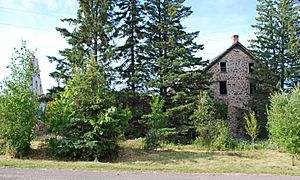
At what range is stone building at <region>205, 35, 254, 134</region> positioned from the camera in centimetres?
2922

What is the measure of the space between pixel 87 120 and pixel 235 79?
62.4 feet

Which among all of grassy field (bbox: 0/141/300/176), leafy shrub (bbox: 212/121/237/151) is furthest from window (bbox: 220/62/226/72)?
grassy field (bbox: 0/141/300/176)

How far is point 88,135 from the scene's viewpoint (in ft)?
45.8

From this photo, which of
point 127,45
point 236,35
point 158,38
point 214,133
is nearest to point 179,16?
point 158,38

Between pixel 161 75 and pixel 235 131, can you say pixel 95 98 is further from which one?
pixel 235 131

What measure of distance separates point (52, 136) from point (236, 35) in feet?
71.3

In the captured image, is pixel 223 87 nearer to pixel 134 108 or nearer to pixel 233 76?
pixel 233 76

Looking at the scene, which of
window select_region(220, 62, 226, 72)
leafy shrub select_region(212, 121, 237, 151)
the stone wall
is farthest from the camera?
window select_region(220, 62, 226, 72)

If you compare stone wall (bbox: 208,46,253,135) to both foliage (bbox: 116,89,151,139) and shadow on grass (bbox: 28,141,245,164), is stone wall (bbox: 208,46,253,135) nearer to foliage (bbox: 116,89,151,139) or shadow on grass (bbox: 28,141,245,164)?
foliage (bbox: 116,89,151,139)

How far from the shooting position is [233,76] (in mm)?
29656

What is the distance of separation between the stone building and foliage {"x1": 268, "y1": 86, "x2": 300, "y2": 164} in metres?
13.5

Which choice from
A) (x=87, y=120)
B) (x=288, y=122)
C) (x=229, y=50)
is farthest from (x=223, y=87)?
(x=87, y=120)

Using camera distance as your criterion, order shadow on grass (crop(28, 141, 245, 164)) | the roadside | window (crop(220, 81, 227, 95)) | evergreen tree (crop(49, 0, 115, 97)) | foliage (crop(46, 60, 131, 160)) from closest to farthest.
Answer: the roadside → foliage (crop(46, 60, 131, 160)) → shadow on grass (crop(28, 141, 245, 164)) → evergreen tree (crop(49, 0, 115, 97)) → window (crop(220, 81, 227, 95))

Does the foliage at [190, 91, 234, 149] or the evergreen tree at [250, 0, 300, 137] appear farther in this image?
the evergreen tree at [250, 0, 300, 137]
